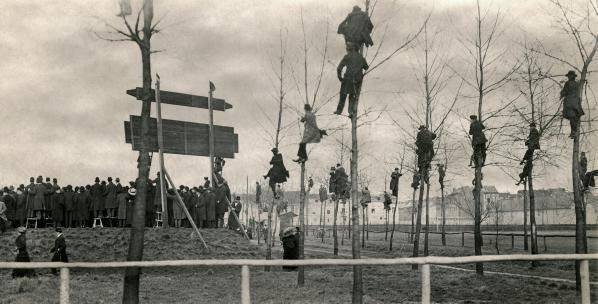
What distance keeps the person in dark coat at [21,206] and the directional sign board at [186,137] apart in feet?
19.8

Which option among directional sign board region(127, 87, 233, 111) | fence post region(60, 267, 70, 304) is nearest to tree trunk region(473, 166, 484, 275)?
directional sign board region(127, 87, 233, 111)

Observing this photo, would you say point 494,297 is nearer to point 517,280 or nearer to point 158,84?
point 517,280

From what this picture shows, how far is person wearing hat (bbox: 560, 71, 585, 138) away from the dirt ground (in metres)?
4.22

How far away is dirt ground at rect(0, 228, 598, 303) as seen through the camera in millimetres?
13000

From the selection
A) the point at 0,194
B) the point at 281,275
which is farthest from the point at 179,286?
the point at 0,194

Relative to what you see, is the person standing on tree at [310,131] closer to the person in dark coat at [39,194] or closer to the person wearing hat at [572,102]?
the person wearing hat at [572,102]

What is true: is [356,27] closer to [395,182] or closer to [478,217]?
[478,217]

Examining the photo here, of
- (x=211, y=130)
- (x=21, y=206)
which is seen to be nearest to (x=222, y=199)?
(x=211, y=130)

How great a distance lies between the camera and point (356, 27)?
11.1m

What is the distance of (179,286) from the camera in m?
14.6

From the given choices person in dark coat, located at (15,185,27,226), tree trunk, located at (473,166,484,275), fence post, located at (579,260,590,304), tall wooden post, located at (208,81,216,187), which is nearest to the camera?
fence post, located at (579,260,590,304)

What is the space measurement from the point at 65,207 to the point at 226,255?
7632mm

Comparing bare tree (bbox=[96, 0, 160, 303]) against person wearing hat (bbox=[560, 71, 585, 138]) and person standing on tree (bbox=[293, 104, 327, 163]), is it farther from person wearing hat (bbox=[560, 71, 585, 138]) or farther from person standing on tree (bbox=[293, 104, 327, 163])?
person wearing hat (bbox=[560, 71, 585, 138])

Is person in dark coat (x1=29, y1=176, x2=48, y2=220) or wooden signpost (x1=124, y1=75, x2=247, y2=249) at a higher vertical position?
wooden signpost (x1=124, y1=75, x2=247, y2=249)
